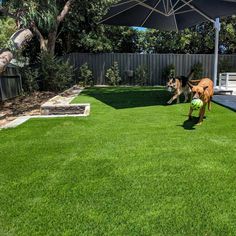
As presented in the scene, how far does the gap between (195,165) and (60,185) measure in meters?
1.64

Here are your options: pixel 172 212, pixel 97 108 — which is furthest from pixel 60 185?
pixel 97 108

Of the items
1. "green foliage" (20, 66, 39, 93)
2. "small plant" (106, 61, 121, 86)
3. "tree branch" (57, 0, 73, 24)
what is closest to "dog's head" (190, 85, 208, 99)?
"green foliage" (20, 66, 39, 93)

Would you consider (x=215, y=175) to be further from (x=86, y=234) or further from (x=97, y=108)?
(x=97, y=108)

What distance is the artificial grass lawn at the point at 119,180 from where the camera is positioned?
228cm

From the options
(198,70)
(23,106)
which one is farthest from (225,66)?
(23,106)

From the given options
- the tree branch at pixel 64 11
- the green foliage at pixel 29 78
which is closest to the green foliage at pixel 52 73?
the green foliage at pixel 29 78

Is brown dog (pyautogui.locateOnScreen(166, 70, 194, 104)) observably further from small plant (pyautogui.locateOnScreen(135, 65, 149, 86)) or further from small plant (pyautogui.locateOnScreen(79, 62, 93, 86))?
small plant (pyautogui.locateOnScreen(79, 62, 93, 86))

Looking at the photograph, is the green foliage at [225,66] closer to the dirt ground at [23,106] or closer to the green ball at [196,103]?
the dirt ground at [23,106]

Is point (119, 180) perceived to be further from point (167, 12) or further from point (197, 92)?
point (167, 12)

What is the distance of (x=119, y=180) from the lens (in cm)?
306

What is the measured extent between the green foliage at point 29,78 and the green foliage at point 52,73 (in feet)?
1.27

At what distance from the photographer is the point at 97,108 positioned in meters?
7.74

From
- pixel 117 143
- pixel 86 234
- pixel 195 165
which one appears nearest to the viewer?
pixel 86 234

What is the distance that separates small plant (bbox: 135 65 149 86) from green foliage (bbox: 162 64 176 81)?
990 millimetres
